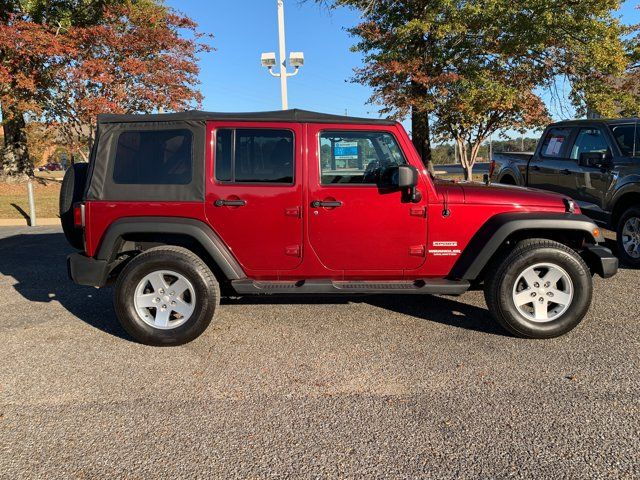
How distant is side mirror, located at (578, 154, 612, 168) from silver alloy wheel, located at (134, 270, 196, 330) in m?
5.61

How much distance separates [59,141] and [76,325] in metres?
12.5

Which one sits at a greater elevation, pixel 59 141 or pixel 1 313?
pixel 59 141

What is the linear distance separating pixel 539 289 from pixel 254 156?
264 centimetres

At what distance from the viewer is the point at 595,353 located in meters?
3.67

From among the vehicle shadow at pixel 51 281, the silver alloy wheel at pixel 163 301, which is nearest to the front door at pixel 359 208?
the silver alloy wheel at pixel 163 301

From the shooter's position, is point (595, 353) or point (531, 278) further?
point (531, 278)

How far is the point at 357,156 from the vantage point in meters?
4.05

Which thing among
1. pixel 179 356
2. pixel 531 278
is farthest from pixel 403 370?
pixel 179 356

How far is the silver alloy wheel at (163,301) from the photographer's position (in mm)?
3914

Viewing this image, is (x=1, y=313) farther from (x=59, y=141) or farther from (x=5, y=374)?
(x=59, y=141)

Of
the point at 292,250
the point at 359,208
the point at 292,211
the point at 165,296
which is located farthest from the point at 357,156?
the point at 165,296

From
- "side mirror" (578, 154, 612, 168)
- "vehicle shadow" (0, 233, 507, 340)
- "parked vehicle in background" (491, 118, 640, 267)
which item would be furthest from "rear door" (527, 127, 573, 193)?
"vehicle shadow" (0, 233, 507, 340)

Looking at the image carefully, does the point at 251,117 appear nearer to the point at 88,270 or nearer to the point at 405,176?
the point at 405,176

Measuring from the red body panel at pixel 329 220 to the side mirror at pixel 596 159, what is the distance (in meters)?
2.93
